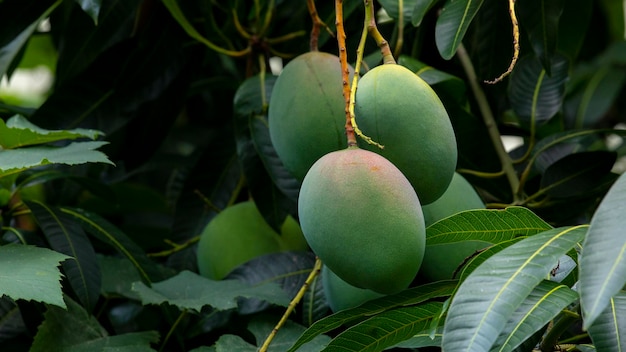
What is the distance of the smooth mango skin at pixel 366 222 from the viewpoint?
2.04 ft

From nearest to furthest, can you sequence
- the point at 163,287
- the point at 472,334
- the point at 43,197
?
1. the point at 472,334
2. the point at 163,287
3. the point at 43,197

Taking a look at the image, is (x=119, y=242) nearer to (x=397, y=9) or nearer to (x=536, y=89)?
(x=397, y=9)

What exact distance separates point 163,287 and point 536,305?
470 mm

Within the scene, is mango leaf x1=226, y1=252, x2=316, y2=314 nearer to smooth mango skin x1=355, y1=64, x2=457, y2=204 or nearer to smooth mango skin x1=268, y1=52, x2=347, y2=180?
smooth mango skin x1=268, y1=52, x2=347, y2=180

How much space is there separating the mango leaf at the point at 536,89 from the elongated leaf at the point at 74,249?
0.61 metres

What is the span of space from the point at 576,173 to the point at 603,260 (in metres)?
0.57

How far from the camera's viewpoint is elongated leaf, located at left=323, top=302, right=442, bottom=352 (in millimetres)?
704

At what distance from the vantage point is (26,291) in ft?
2.37

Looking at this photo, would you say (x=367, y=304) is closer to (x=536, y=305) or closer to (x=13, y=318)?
(x=536, y=305)

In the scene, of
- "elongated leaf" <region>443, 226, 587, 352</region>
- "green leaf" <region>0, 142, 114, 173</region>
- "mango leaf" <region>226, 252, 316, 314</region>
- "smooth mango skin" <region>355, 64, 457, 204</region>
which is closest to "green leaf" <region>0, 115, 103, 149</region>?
"green leaf" <region>0, 142, 114, 173</region>

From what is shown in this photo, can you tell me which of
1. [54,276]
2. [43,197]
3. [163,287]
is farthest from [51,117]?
[54,276]

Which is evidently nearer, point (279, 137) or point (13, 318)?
point (279, 137)

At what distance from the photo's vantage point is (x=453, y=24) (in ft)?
2.70

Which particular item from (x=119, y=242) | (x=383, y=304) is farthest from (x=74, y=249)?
(x=383, y=304)
